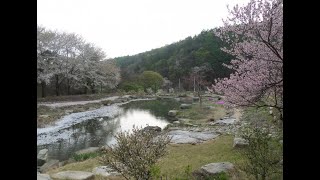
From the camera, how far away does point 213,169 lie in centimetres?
506

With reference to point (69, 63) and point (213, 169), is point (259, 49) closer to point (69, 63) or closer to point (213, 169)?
point (213, 169)

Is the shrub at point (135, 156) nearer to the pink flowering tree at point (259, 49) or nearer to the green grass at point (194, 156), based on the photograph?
the green grass at point (194, 156)

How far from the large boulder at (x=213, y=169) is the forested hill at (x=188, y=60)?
3113 centimetres

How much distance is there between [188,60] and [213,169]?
40.7 meters

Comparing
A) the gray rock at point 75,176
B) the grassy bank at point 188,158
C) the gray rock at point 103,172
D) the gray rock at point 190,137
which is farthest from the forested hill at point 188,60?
the gray rock at point 75,176

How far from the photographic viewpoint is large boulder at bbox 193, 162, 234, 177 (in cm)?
496

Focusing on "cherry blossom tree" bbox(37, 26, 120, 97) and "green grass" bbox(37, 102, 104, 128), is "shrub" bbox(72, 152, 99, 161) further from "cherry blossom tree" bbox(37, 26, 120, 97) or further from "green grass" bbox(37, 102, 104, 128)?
"cherry blossom tree" bbox(37, 26, 120, 97)

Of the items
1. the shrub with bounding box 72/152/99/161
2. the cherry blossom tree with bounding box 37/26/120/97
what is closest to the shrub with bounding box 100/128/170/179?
the shrub with bounding box 72/152/99/161

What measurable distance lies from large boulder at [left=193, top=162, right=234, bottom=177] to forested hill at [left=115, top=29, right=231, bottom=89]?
3113cm

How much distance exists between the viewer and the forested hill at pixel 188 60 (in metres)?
38.7

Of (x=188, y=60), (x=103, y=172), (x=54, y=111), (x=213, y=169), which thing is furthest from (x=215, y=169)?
(x=188, y=60)
